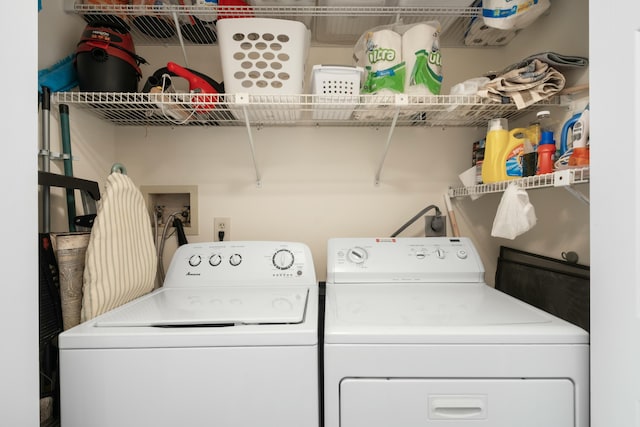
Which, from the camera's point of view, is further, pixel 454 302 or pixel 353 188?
pixel 353 188

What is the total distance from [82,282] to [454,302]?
121 centimetres

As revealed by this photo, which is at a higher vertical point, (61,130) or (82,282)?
(61,130)

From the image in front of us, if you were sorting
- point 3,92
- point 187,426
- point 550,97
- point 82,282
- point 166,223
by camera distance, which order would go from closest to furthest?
point 3,92 < point 187,426 < point 82,282 < point 550,97 < point 166,223

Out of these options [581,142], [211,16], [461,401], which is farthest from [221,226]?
[581,142]

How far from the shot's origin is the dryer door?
0.81m

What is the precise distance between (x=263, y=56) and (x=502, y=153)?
3.40ft

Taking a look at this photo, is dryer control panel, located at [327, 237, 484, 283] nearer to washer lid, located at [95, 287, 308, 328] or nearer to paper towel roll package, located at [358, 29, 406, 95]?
washer lid, located at [95, 287, 308, 328]

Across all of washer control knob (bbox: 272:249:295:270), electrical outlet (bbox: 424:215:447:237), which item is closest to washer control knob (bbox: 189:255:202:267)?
washer control knob (bbox: 272:249:295:270)

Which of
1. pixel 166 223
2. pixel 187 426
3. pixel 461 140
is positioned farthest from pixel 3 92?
pixel 461 140

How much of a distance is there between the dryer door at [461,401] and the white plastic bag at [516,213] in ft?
1.69

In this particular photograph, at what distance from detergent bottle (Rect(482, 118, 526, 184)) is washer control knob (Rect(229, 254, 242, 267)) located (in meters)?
1.10

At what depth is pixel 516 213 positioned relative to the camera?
1.15 metres

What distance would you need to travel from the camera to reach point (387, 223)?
1.77m

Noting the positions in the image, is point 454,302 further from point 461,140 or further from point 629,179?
point 461,140
